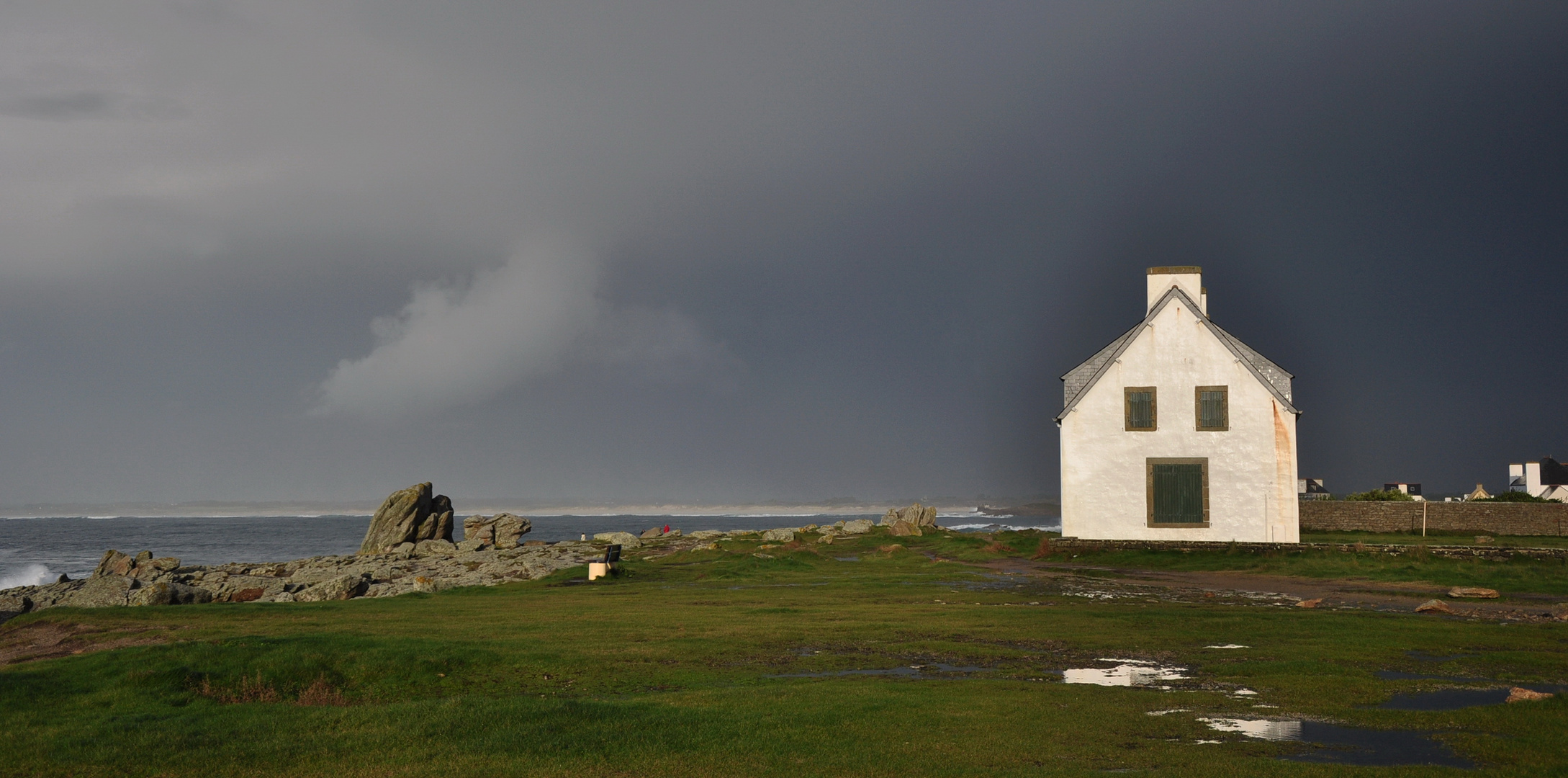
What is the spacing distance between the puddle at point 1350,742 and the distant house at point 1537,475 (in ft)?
308

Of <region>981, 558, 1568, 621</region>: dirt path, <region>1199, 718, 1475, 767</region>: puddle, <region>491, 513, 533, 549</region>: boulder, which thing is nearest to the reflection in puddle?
<region>1199, 718, 1475, 767</region>: puddle

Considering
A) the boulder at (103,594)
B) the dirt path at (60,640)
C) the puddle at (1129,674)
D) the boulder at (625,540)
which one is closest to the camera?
the puddle at (1129,674)

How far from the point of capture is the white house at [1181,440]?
43938mm

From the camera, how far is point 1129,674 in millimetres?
17266

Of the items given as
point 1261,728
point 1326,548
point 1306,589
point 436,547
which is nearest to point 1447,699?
point 1261,728

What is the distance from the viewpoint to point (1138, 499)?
149ft

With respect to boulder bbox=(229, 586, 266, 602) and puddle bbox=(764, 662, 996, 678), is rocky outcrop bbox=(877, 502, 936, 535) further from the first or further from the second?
puddle bbox=(764, 662, 996, 678)

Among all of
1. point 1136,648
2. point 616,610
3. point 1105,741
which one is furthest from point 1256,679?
point 616,610

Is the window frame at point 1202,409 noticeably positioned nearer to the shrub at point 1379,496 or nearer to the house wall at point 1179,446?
the house wall at point 1179,446

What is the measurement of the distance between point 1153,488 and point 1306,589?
13.3 m

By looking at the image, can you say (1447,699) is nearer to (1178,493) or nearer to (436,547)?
(1178,493)

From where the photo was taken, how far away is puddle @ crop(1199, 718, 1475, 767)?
11.1 meters

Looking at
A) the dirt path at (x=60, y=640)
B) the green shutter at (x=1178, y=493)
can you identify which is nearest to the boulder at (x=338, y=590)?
the dirt path at (x=60, y=640)

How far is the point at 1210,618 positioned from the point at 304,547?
4746 inches
